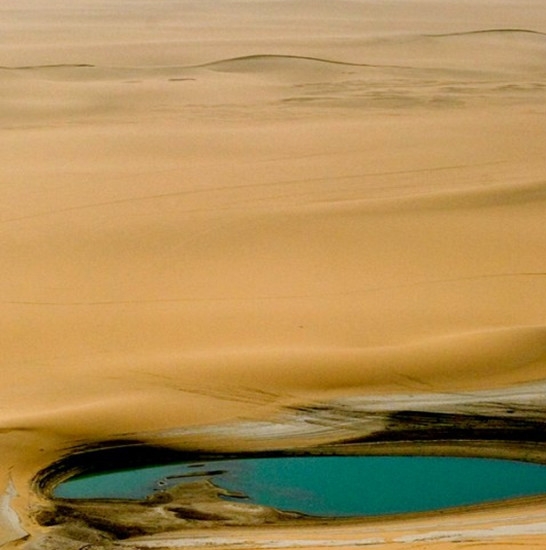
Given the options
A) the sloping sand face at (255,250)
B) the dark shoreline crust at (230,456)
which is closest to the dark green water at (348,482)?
the dark shoreline crust at (230,456)

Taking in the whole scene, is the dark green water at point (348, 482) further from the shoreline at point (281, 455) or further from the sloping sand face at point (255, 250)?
the sloping sand face at point (255, 250)

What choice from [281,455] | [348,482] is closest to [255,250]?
[281,455]

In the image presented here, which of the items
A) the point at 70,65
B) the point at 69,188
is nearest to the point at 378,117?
the point at 69,188

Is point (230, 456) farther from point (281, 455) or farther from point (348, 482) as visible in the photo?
point (348, 482)

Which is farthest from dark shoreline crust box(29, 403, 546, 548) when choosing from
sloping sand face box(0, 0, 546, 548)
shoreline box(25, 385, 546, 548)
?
sloping sand face box(0, 0, 546, 548)

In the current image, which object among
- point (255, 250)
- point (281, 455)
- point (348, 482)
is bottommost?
point (348, 482)

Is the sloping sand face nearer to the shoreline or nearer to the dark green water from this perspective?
the shoreline
